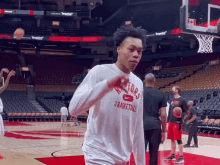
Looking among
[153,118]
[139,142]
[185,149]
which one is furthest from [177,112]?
[139,142]

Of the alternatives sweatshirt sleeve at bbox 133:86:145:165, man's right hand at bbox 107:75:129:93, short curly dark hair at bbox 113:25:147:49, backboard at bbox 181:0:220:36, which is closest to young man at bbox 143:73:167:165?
sweatshirt sleeve at bbox 133:86:145:165

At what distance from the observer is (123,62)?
7.84ft

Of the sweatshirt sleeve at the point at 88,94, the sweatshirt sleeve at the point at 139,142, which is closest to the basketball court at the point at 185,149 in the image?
the sweatshirt sleeve at the point at 139,142

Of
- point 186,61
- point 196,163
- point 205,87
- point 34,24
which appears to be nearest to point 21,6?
point 34,24

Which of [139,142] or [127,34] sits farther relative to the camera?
[139,142]

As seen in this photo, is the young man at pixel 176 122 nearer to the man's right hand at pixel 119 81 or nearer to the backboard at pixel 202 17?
the man's right hand at pixel 119 81

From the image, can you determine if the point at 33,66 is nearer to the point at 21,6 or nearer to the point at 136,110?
the point at 21,6

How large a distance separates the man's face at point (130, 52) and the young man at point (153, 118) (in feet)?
10.5

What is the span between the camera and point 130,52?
232 cm

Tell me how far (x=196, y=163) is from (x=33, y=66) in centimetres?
2927

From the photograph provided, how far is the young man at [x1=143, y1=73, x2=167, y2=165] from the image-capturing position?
5465mm

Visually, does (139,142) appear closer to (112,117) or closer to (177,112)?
(112,117)

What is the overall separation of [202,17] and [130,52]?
1168cm

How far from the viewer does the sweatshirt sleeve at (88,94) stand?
2.06 m
